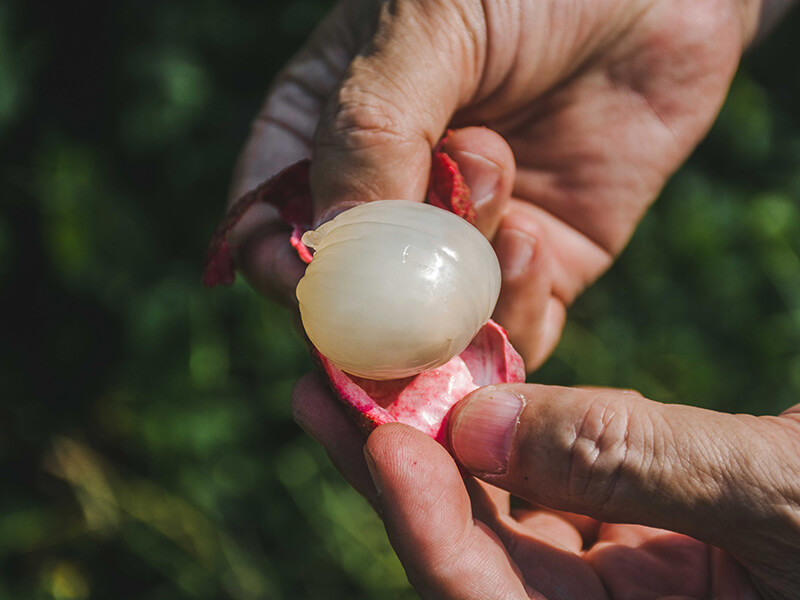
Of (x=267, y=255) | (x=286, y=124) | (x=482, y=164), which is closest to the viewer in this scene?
(x=482, y=164)

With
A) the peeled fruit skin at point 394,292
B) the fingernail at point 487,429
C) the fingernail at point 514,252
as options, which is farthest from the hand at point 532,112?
the fingernail at point 487,429

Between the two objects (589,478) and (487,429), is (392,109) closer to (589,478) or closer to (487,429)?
(487,429)

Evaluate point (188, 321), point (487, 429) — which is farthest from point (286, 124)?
point (487, 429)

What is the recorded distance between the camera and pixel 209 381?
1739mm

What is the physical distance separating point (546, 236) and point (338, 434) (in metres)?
0.76

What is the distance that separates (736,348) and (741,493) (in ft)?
3.87

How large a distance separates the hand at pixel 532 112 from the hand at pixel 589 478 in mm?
415

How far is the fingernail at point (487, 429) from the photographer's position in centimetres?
94

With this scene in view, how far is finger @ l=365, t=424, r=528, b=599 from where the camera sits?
34.8 inches

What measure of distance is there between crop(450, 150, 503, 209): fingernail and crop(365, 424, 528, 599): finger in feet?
1.74

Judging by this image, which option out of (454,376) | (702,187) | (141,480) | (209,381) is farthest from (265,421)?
(702,187)

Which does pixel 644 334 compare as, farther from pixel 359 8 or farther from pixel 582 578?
pixel 359 8

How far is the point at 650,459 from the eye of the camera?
0.87 m

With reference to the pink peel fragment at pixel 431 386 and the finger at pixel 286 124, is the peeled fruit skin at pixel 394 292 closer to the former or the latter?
the pink peel fragment at pixel 431 386
